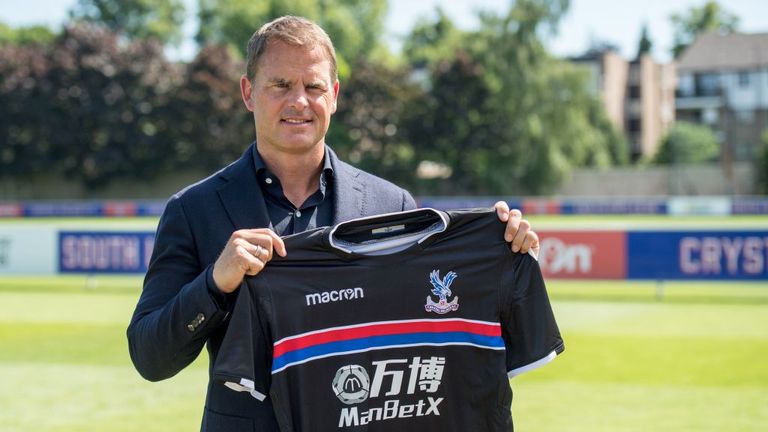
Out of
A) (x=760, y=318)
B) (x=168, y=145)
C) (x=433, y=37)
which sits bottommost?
(x=760, y=318)

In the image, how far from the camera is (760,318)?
13.2m

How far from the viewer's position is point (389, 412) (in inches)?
120

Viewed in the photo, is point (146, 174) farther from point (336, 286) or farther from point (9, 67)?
point (336, 286)

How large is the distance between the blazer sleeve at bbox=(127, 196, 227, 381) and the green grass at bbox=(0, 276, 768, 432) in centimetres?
451

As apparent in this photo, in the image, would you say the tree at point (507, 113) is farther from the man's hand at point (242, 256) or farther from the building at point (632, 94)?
the man's hand at point (242, 256)

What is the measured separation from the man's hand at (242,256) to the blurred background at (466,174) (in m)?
4.94

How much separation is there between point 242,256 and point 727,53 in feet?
261

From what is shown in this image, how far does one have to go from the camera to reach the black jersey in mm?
3018

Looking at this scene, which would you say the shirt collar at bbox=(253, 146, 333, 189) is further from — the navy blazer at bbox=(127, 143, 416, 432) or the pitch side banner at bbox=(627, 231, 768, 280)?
the pitch side banner at bbox=(627, 231, 768, 280)

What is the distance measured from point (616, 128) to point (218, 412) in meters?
73.8

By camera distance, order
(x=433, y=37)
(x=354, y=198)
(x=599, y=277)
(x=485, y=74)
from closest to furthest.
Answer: (x=354, y=198) → (x=599, y=277) → (x=485, y=74) → (x=433, y=37)

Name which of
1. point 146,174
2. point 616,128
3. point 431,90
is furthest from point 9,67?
point 616,128

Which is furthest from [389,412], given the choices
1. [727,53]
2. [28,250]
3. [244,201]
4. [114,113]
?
[727,53]

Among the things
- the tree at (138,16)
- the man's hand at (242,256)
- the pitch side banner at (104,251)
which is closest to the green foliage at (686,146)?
the tree at (138,16)
